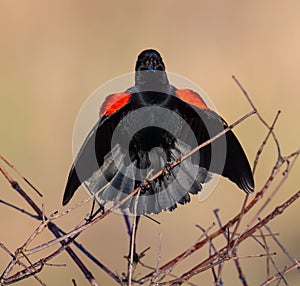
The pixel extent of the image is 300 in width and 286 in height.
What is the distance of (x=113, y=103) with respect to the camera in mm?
2715

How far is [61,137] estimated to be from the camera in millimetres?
6941

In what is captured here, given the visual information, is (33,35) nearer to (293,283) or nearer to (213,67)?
(213,67)

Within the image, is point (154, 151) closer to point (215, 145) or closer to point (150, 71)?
point (215, 145)

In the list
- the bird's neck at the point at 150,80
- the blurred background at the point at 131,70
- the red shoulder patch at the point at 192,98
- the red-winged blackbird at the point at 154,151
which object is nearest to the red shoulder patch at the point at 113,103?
the red-winged blackbird at the point at 154,151

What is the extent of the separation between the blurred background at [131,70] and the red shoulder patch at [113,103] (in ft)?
12.1

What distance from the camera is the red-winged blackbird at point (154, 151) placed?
8.73 ft

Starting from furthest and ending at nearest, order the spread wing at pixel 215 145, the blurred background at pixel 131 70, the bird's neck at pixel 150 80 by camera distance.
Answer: the blurred background at pixel 131 70 → the bird's neck at pixel 150 80 → the spread wing at pixel 215 145

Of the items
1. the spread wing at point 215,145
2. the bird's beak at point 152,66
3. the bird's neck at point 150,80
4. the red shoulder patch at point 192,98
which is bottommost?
the spread wing at point 215,145

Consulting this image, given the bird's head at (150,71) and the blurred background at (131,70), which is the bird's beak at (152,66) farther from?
the blurred background at (131,70)

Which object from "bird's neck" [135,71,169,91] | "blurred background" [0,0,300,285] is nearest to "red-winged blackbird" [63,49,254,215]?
"bird's neck" [135,71,169,91]

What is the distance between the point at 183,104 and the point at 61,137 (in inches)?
164

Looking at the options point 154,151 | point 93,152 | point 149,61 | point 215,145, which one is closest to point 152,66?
point 149,61

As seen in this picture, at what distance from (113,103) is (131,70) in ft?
14.6

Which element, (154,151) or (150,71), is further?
(150,71)
